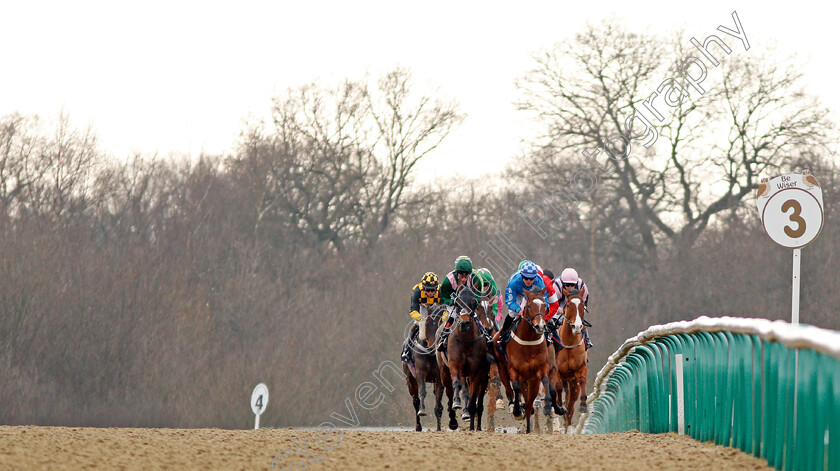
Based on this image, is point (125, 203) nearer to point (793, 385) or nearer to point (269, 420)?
point (269, 420)

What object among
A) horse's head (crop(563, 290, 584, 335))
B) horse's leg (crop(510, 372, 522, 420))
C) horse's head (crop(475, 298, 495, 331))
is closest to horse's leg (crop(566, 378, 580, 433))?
horse's head (crop(563, 290, 584, 335))

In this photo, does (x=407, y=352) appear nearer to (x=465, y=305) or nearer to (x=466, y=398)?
(x=466, y=398)

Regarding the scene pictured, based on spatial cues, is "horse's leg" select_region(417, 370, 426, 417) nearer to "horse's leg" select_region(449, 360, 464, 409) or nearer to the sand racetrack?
"horse's leg" select_region(449, 360, 464, 409)

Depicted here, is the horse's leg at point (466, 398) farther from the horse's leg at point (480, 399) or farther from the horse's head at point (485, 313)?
the horse's head at point (485, 313)

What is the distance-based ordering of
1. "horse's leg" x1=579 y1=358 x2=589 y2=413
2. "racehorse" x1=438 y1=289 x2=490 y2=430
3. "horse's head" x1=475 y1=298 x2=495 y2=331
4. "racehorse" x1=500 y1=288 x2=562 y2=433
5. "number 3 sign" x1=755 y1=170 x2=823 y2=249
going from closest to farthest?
"number 3 sign" x1=755 y1=170 x2=823 y2=249 → "racehorse" x1=500 y1=288 x2=562 y2=433 → "racehorse" x1=438 y1=289 x2=490 y2=430 → "horse's head" x1=475 y1=298 x2=495 y2=331 → "horse's leg" x1=579 y1=358 x2=589 y2=413

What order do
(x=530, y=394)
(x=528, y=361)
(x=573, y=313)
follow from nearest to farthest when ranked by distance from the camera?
(x=528, y=361)
(x=530, y=394)
(x=573, y=313)

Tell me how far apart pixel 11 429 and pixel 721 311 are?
37.9 metres

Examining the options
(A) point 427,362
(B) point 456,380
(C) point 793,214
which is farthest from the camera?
(A) point 427,362

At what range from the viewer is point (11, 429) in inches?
460

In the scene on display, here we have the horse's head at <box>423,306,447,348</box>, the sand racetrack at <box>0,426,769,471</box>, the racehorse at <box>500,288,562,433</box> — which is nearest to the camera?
the sand racetrack at <box>0,426,769,471</box>

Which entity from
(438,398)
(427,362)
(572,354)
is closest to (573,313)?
(572,354)

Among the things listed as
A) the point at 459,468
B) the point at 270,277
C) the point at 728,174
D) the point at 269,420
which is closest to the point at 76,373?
the point at 269,420

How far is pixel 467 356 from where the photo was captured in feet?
49.8

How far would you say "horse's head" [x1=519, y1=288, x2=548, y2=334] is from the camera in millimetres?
14094
